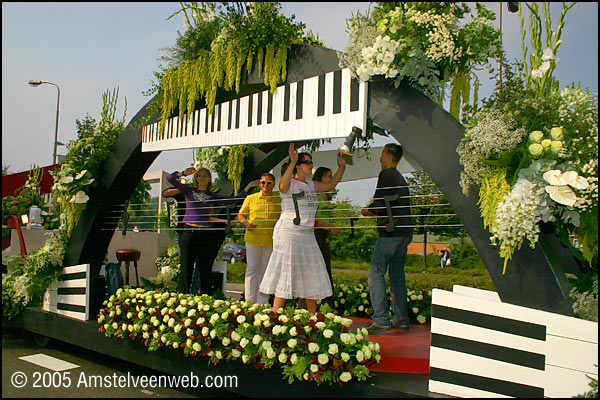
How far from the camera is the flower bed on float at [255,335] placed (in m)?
3.08

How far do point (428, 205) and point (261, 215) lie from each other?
249 centimetres

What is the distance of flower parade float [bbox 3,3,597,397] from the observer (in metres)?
2.59

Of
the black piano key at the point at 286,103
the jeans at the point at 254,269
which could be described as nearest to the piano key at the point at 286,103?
the black piano key at the point at 286,103

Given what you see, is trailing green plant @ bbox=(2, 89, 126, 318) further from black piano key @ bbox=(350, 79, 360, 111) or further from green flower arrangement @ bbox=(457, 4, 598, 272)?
green flower arrangement @ bbox=(457, 4, 598, 272)

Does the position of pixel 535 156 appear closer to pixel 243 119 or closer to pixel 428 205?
pixel 428 205

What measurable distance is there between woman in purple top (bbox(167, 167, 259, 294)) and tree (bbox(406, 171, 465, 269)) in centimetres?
217

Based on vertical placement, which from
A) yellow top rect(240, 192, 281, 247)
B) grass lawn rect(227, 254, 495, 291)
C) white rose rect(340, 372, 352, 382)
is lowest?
grass lawn rect(227, 254, 495, 291)

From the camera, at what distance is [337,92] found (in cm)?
340

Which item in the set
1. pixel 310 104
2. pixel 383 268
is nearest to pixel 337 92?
pixel 310 104

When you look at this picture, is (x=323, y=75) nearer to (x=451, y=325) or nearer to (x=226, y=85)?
(x=226, y=85)

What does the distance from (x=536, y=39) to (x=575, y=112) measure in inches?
19.2

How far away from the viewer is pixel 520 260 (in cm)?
273

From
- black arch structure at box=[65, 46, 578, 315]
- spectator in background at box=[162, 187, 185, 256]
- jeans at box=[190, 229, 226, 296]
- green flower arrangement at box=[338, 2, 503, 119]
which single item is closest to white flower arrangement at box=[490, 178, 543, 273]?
black arch structure at box=[65, 46, 578, 315]

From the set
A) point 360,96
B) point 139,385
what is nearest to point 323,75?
point 360,96
